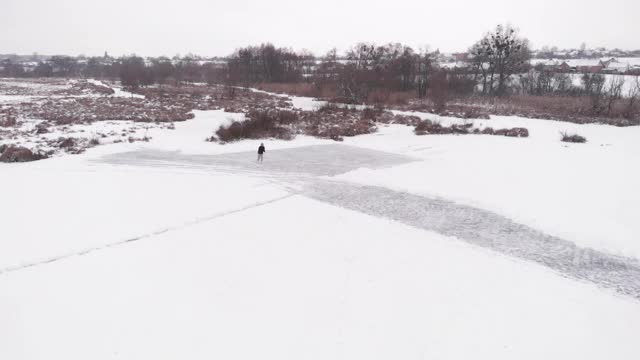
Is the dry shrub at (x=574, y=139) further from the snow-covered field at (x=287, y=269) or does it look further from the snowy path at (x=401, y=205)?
the snowy path at (x=401, y=205)

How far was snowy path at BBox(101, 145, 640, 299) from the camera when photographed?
634 cm

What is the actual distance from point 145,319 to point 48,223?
13.4ft

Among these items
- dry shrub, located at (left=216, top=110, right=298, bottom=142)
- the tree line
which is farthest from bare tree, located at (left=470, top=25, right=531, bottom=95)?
dry shrub, located at (left=216, top=110, right=298, bottom=142)

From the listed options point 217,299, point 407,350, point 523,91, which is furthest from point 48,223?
point 523,91

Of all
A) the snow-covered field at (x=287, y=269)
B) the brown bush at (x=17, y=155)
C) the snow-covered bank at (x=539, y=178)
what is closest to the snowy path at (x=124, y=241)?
the snow-covered field at (x=287, y=269)

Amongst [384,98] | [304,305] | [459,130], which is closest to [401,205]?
[304,305]

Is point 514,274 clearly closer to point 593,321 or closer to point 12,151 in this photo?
point 593,321

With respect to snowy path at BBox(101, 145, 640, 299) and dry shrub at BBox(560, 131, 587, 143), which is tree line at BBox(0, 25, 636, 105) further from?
snowy path at BBox(101, 145, 640, 299)

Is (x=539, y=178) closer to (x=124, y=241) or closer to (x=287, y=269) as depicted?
(x=287, y=269)

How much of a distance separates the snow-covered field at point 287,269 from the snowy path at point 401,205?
0.21 m

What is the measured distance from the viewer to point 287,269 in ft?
20.0

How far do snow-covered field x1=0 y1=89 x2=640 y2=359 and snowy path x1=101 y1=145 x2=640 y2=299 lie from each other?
214 millimetres

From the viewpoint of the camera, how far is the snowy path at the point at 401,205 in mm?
6336

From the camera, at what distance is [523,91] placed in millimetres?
46406
